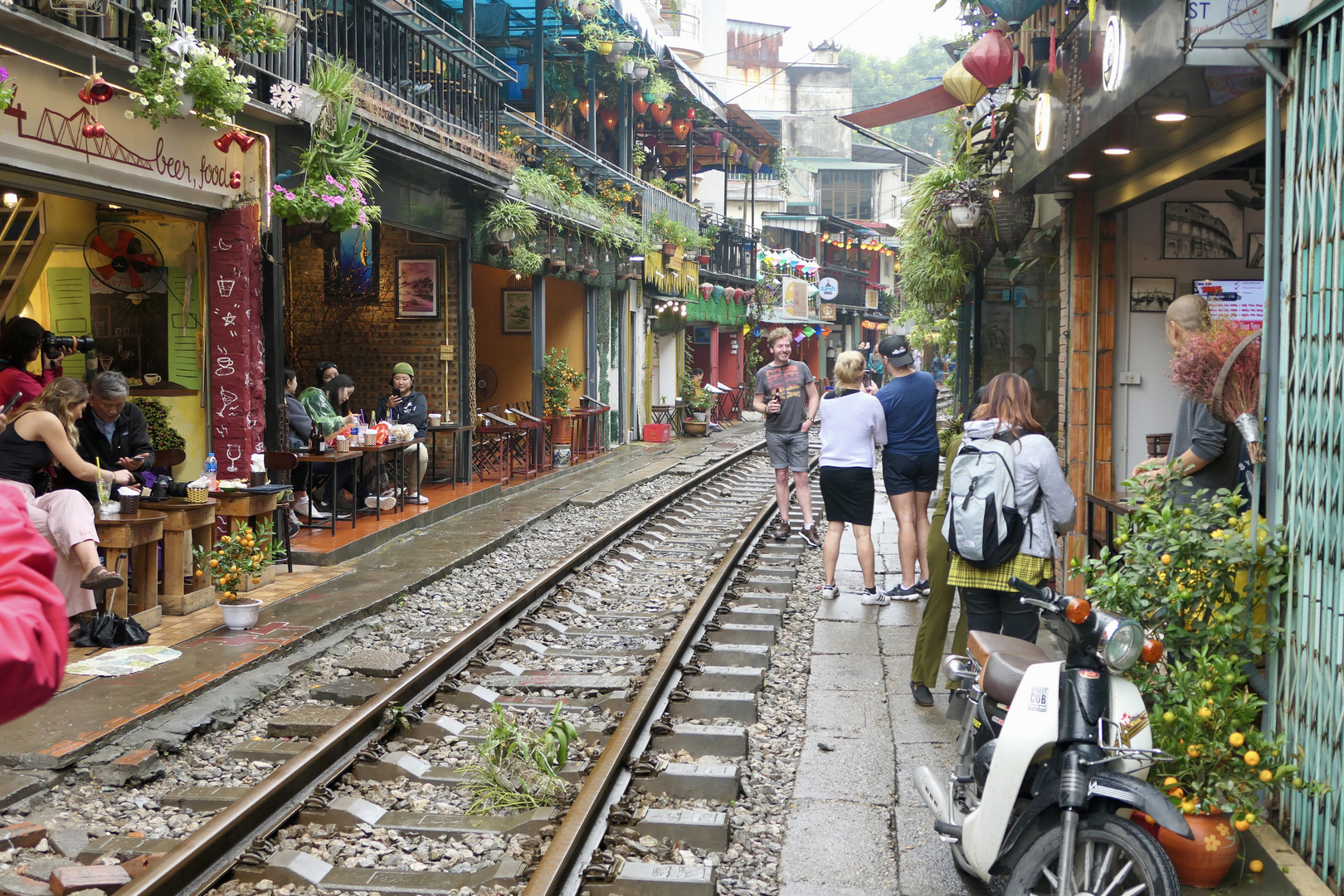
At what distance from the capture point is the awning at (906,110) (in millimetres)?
11750

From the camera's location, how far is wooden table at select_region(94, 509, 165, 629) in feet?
24.6

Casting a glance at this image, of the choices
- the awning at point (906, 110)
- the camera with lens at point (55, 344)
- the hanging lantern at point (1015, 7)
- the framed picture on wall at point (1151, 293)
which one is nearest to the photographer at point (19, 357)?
the camera with lens at point (55, 344)

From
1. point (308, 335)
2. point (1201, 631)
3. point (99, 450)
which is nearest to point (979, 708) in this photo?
point (1201, 631)

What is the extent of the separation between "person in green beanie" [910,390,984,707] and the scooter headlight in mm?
2319

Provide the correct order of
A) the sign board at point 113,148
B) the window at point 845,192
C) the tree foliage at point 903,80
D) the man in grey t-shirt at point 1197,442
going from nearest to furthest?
the man in grey t-shirt at point 1197,442, the sign board at point 113,148, the window at point 845,192, the tree foliage at point 903,80

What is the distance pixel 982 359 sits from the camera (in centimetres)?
1331

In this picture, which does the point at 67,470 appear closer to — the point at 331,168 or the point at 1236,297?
the point at 331,168

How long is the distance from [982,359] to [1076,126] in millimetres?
6737

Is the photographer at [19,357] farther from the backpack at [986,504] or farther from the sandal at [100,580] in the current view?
the backpack at [986,504]

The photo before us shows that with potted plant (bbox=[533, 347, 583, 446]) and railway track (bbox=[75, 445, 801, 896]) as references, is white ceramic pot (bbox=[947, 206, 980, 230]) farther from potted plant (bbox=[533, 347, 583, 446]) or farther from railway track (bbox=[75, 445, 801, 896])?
potted plant (bbox=[533, 347, 583, 446])

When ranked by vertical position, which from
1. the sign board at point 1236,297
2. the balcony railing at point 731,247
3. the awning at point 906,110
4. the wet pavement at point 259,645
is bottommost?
the wet pavement at point 259,645

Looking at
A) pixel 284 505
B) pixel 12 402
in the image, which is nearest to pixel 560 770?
pixel 12 402

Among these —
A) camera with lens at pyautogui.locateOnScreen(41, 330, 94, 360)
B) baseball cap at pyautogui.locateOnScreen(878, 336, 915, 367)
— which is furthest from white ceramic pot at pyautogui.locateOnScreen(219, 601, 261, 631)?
baseball cap at pyautogui.locateOnScreen(878, 336, 915, 367)

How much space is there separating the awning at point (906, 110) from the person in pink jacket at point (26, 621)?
1077 cm
